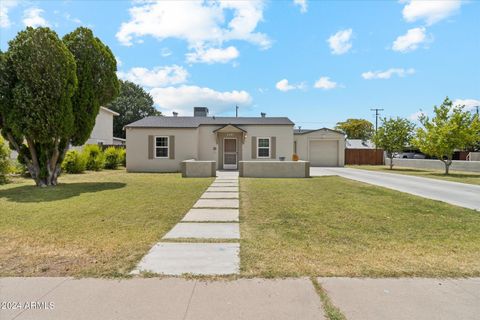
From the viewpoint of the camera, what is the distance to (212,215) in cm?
621

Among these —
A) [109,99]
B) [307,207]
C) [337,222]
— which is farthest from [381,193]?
[109,99]

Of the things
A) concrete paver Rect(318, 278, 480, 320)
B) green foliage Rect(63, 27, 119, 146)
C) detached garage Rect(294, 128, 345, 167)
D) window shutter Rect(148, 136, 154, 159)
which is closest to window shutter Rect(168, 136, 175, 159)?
window shutter Rect(148, 136, 154, 159)

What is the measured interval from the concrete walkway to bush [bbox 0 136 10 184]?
38.2 ft

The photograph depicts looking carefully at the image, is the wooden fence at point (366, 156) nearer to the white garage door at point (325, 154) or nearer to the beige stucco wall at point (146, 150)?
the white garage door at point (325, 154)

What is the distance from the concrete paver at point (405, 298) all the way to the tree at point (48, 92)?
10.1 meters

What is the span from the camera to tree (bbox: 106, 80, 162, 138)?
44.8m

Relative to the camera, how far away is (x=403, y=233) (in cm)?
493

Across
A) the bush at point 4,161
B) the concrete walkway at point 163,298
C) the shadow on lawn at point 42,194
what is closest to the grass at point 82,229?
the shadow on lawn at point 42,194

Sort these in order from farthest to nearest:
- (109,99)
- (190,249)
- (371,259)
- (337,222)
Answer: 1. (109,99)
2. (337,222)
3. (190,249)
4. (371,259)

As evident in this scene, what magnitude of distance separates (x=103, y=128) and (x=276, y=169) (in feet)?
66.2

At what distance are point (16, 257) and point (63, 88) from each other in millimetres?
7469

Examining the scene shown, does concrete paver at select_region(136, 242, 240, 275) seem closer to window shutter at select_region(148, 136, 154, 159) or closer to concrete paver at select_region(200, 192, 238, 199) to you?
concrete paver at select_region(200, 192, 238, 199)

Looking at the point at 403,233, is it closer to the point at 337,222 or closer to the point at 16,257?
the point at 337,222

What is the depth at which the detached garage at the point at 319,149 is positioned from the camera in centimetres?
2598
